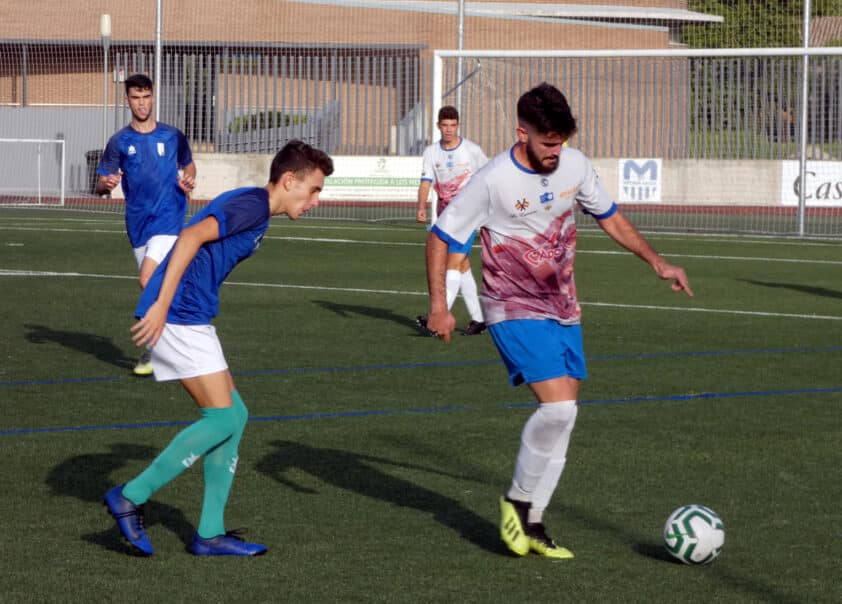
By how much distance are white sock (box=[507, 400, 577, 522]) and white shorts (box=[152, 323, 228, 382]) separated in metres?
1.27

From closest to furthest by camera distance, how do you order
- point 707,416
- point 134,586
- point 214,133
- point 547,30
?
point 134,586
point 707,416
point 214,133
point 547,30

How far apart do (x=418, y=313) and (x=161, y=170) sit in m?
4.13

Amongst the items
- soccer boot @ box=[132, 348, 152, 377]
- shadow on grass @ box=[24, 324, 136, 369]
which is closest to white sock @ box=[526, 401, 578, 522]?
soccer boot @ box=[132, 348, 152, 377]

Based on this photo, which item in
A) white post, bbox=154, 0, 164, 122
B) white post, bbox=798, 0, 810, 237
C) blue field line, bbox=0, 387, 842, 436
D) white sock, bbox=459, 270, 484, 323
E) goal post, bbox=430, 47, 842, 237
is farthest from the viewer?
white post, bbox=154, 0, 164, 122

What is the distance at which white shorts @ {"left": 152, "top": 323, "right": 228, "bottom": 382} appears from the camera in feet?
18.5

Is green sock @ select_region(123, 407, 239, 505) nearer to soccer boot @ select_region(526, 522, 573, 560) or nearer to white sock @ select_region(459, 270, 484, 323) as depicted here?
soccer boot @ select_region(526, 522, 573, 560)

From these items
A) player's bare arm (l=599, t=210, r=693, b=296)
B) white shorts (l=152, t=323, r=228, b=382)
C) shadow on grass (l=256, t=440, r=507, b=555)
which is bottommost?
shadow on grass (l=256, t=440, r=507, b=555)

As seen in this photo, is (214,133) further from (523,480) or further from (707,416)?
(523,480)

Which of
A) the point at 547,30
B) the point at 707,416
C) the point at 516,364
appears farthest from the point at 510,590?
the point at 547,30

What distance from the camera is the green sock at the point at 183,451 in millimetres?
→ 5633

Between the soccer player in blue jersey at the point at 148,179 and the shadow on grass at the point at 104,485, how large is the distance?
9.01 ft

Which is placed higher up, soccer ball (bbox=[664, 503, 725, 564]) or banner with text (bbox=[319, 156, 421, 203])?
banner with text (bbox=[319, 156, 421, 203])

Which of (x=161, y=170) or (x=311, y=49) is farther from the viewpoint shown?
(x=311, y=49)

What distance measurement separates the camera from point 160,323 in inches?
211
